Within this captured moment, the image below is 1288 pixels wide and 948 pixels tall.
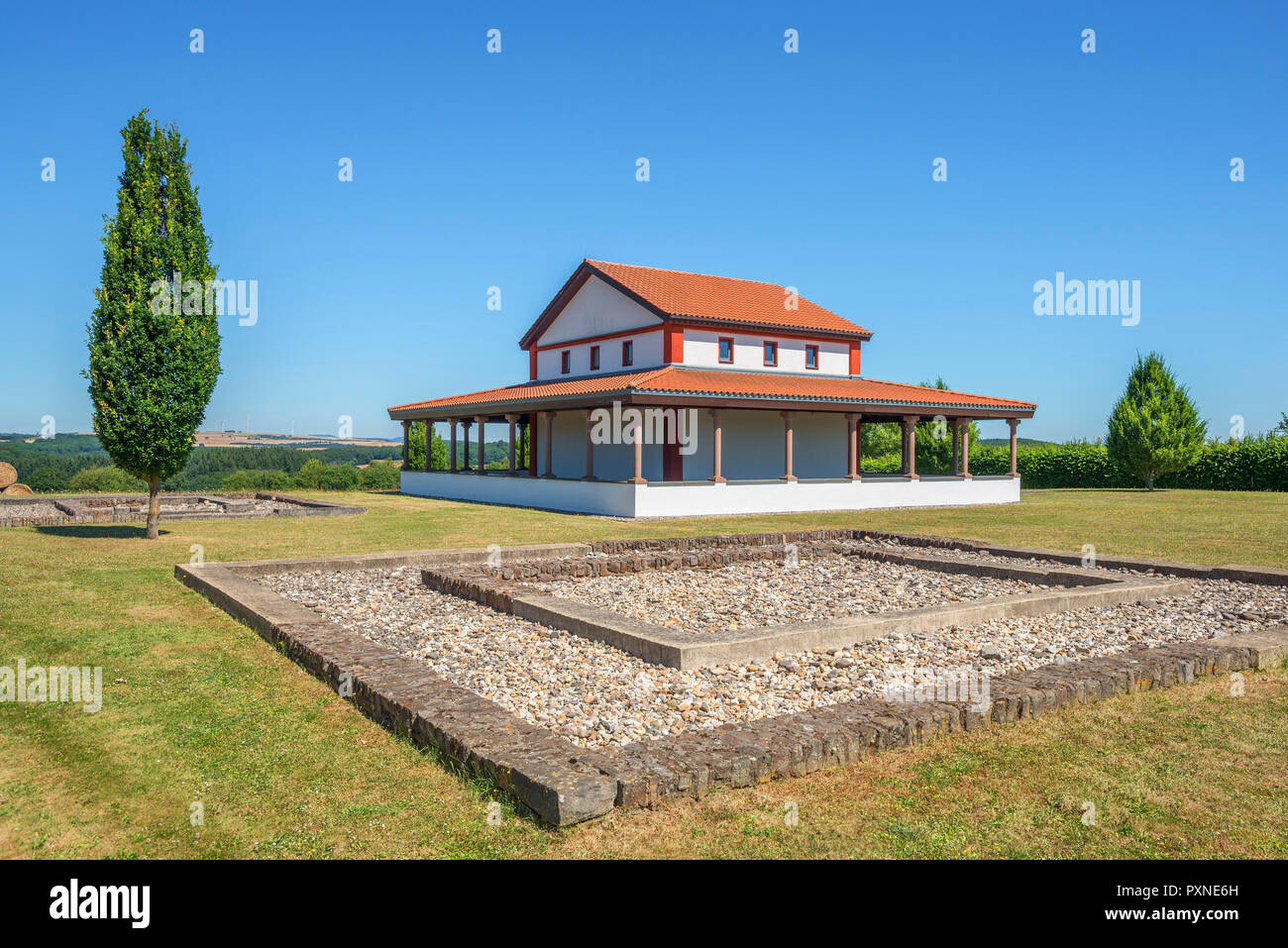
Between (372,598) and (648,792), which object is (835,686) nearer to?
(648,792)

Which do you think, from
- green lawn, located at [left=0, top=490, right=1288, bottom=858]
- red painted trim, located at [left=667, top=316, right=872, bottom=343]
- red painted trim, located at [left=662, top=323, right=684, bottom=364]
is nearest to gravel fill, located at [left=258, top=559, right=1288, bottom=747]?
green lawn, located at [left=0, top=490, right=1288, bottom=858]

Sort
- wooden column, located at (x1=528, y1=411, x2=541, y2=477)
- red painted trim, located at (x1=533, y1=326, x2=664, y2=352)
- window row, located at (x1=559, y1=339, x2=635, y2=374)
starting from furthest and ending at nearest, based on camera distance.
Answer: wooden column, located at (x1=528, y1=411, x2=541, y2=477) → window row, located at (x1=559, y1=339, x2=635, y2=374) → red painted trim, located at (x1=533, y1=326, x2=664, y2=352)

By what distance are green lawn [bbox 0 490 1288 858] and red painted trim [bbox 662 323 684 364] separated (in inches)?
837

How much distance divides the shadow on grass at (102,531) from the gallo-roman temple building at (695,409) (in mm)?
10978

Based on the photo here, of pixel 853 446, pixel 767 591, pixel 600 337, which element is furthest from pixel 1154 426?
pixel 767 591

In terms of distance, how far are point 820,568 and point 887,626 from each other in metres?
5.21

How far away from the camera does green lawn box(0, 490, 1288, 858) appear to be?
378 centimetres

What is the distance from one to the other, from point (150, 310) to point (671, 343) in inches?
630

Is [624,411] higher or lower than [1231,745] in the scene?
higher

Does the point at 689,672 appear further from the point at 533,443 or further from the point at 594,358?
the point at 594,358

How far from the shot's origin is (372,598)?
10.1m

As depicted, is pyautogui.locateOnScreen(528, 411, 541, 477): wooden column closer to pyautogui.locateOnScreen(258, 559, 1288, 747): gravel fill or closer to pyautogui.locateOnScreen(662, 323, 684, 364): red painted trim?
pyautogui.locateOnScreen(662, 323, 684, 364): red painted trim

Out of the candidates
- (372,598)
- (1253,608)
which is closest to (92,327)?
(372,598)
